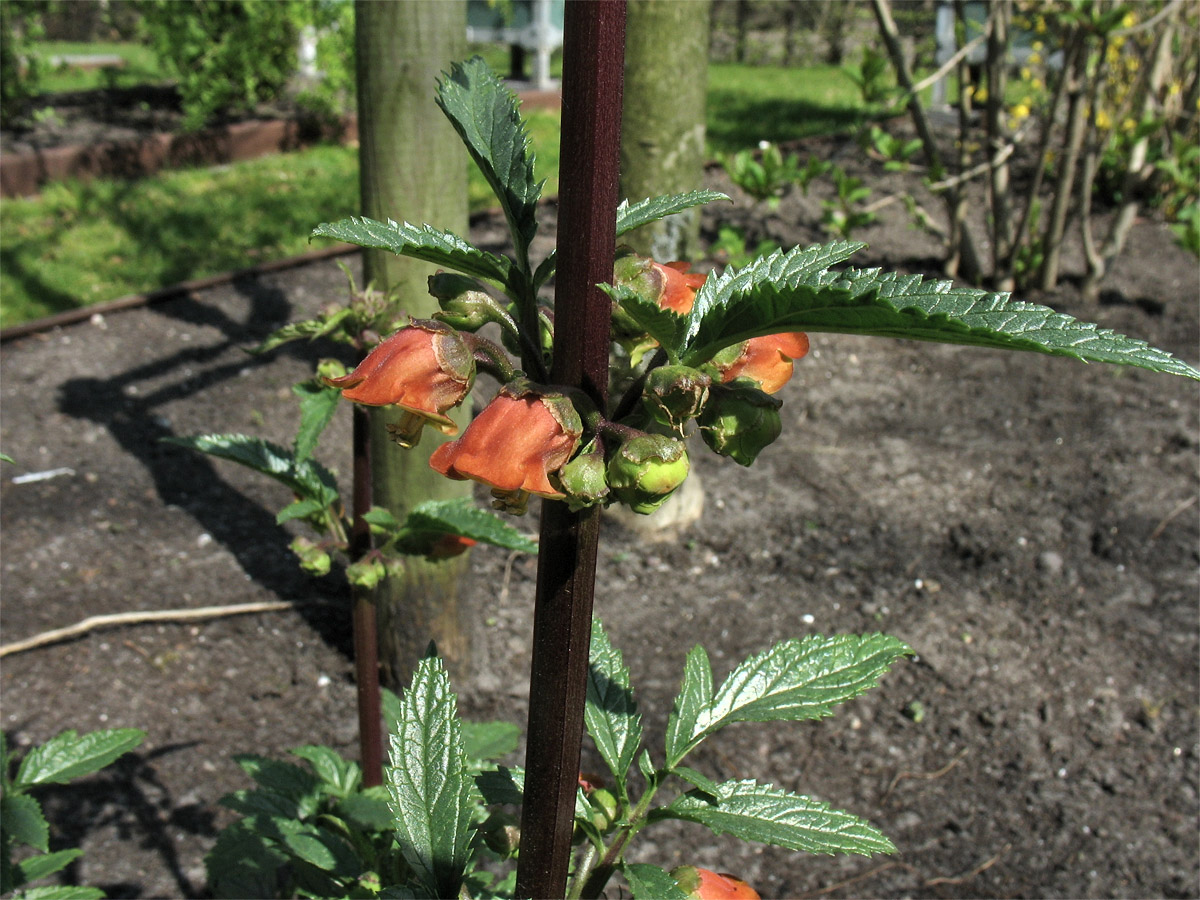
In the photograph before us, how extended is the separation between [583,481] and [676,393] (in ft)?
0.23

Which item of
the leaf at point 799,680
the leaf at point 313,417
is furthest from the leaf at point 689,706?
the leaf at point 313,417

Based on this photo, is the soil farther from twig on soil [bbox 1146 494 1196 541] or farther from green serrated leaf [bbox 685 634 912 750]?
green serrated leaf [bbox 685 634 912 750]

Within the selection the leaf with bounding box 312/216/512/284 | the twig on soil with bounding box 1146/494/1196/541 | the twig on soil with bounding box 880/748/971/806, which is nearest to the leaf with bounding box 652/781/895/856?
the leaf with bounding box 312/216/512/284

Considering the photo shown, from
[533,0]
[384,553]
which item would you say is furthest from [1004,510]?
[533,0]

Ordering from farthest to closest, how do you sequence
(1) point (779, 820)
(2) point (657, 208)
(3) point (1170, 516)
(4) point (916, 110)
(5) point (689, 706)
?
(4) point (916, 110) → (3) point (1170, 516) → (5) point (689, 706) → (1) point (779, 820) → (2) point (657, 208)

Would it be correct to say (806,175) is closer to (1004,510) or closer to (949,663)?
(1004,510)

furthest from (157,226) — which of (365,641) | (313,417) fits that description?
(365,641)

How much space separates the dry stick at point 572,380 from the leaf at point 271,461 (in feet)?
2.56

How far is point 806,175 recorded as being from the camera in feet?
12.2

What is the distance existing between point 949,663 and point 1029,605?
1.12ft

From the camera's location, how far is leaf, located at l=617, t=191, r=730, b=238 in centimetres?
66

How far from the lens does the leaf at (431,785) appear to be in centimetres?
73

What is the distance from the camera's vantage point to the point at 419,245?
58 centimetres

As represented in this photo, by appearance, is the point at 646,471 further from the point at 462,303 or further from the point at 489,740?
the point at 489,740
